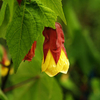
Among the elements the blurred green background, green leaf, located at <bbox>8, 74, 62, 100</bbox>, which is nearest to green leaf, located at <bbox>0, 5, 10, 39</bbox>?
the blurred green background

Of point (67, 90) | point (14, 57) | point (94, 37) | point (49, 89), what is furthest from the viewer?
point (94, 37)

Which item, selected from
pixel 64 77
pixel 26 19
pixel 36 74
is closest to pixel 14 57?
pixel 26 19

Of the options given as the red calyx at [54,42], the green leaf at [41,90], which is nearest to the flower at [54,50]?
the red calyx at [54,42]

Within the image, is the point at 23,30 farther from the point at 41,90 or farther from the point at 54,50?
the point at 41,90

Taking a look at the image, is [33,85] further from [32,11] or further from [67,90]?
[67,90]

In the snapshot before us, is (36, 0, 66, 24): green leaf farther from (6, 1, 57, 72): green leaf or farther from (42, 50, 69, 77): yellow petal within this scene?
(42, 50, 69, 77): yellow petal

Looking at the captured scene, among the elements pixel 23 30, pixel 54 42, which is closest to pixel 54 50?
pixel 54 42
